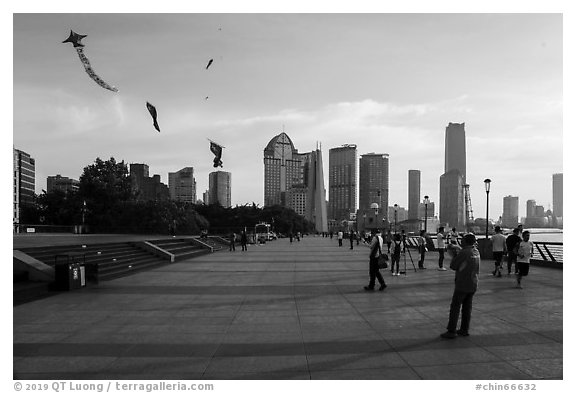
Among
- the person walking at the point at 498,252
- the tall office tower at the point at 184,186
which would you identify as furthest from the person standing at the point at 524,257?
the tall office tower at the point at 184,186

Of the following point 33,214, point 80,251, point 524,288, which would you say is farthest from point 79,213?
point 524,288

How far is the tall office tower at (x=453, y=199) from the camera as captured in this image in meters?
70.9

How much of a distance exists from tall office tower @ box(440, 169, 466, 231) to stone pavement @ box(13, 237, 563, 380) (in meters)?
59.6

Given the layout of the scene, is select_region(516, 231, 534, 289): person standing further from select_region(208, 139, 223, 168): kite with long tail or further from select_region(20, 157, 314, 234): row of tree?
select_region(20, 157, 314, 234): row of tree

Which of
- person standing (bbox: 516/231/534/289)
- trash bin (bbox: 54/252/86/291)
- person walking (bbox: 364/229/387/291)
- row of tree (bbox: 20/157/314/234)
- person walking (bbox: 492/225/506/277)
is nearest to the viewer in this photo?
trash bin (bbox: 54/252/86/291)

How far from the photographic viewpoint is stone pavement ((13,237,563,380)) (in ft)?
19.6

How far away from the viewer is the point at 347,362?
20.5 ft

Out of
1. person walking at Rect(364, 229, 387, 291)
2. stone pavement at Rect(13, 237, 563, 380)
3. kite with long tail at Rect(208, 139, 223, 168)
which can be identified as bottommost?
stone pavement at Rect(13, 237, 563, 380)

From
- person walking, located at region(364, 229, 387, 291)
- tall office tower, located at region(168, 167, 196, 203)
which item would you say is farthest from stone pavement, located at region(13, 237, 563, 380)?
tall office tower, located at region(168, 167, 196, 203)

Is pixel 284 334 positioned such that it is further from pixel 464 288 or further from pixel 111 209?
pixel 111 209

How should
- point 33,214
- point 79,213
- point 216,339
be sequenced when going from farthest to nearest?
point 33,214 → point 79,213 → point 216,339

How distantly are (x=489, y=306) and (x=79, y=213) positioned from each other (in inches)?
2780

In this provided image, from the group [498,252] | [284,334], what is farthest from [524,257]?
[284,334]
